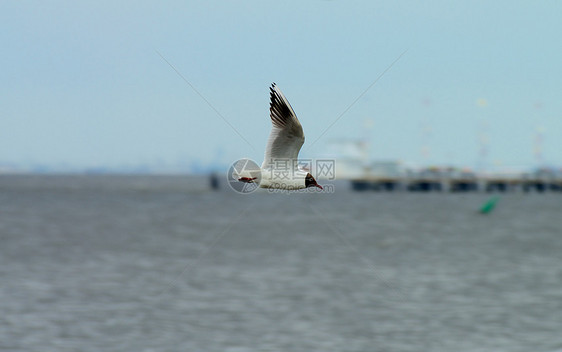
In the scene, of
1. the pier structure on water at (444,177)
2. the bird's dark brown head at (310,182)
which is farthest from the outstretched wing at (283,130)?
the pier structure on water at (444,177)

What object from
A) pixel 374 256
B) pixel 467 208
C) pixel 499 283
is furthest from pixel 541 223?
pixel 499 283

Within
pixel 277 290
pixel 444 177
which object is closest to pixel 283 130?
pixel 444 177

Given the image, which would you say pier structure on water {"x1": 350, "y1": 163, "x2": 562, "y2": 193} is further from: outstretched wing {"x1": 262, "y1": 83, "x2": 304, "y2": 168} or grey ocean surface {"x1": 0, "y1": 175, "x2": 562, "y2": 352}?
outstretched wing {"x1": 262, "y1": 83, "x2": 304, "y2": 168}

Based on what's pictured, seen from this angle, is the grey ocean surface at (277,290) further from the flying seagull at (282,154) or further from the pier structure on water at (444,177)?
the pier structure on water at (444,177)

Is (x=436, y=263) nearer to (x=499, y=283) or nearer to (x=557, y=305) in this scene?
(x=499, y=283)

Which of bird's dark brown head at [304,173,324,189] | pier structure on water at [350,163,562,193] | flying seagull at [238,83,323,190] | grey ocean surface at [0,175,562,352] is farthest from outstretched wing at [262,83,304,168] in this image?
pier structure on water at [350,163,562,193]

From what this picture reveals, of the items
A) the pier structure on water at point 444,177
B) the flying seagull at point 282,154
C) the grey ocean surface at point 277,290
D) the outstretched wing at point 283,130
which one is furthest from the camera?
the grey ocean surface at point 277,290
